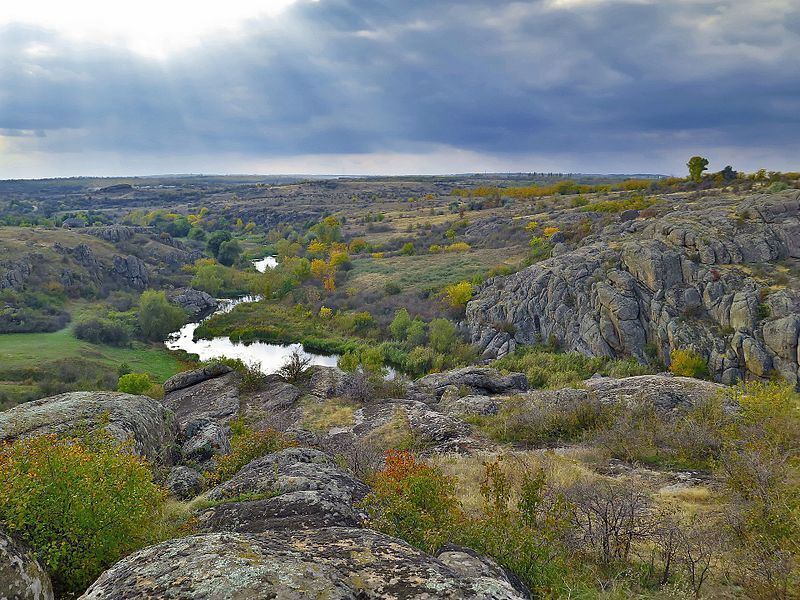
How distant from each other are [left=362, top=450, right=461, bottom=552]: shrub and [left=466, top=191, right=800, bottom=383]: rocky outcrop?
3033cm

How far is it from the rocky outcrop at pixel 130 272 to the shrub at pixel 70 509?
77264 mm

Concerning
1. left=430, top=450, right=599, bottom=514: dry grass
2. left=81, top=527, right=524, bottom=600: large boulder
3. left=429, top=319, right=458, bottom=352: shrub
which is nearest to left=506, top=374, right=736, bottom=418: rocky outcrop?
left=430, top=450, right=599, bottom=514: dry grass

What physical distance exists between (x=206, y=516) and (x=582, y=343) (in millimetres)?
34616

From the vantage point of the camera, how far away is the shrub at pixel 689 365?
101ft

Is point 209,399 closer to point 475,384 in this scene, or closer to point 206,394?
point 206,394

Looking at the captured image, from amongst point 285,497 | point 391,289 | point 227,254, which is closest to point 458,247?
point 391,289

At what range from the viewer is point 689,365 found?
102 feet

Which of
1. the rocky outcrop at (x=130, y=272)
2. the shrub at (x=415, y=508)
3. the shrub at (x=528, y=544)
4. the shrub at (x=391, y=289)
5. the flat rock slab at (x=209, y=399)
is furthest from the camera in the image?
the rocky outcrop at (x=130, y=272)

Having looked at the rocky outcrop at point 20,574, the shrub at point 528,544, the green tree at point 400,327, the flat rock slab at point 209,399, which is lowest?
the green tree at point 400,327

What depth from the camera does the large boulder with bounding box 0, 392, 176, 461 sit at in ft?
33.1

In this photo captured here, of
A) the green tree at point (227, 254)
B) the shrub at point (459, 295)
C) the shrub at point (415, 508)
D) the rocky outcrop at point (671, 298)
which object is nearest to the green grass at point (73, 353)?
the shrub at point (459, 295)

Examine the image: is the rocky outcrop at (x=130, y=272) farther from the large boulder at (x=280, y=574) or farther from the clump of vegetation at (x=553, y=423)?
the large boulder at (x=280, y=574)

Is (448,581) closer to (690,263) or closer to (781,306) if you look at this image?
(781,306)

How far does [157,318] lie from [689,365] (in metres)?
51.0
